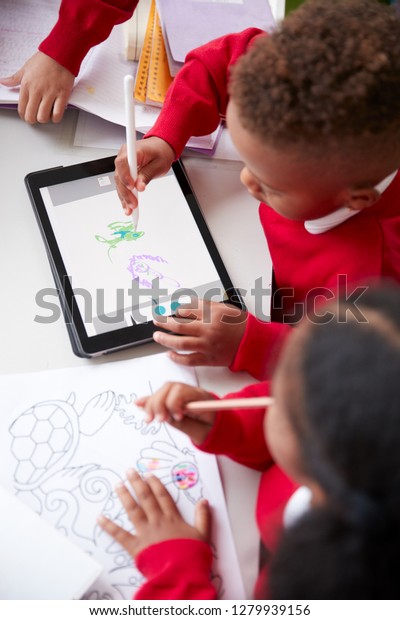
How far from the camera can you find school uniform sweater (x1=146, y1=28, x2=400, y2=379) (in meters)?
0.68

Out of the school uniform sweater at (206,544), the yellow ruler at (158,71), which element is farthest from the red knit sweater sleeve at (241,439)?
the yellow ruler at (158,71)

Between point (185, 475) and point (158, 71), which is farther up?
point (158, 71)

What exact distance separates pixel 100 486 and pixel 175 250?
0.29 metres

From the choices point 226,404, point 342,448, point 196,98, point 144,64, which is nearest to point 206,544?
point 226,404

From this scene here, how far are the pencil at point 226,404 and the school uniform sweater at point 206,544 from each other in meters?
0.04

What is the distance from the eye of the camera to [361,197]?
610 mm

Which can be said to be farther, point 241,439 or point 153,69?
point 153,69

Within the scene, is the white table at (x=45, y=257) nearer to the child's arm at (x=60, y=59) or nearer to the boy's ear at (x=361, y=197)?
the child's arm at (x=60, y=59)

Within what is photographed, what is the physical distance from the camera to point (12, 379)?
2.08 ft

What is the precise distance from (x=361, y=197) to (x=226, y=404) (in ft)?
0.87

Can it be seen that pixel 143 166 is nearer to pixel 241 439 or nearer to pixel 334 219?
pixel 334 219

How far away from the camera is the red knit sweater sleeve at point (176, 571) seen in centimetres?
53

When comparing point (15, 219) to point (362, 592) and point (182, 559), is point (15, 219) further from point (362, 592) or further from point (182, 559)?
point (362, 592)

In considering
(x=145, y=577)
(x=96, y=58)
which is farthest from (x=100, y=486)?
(x=96, y=58)
